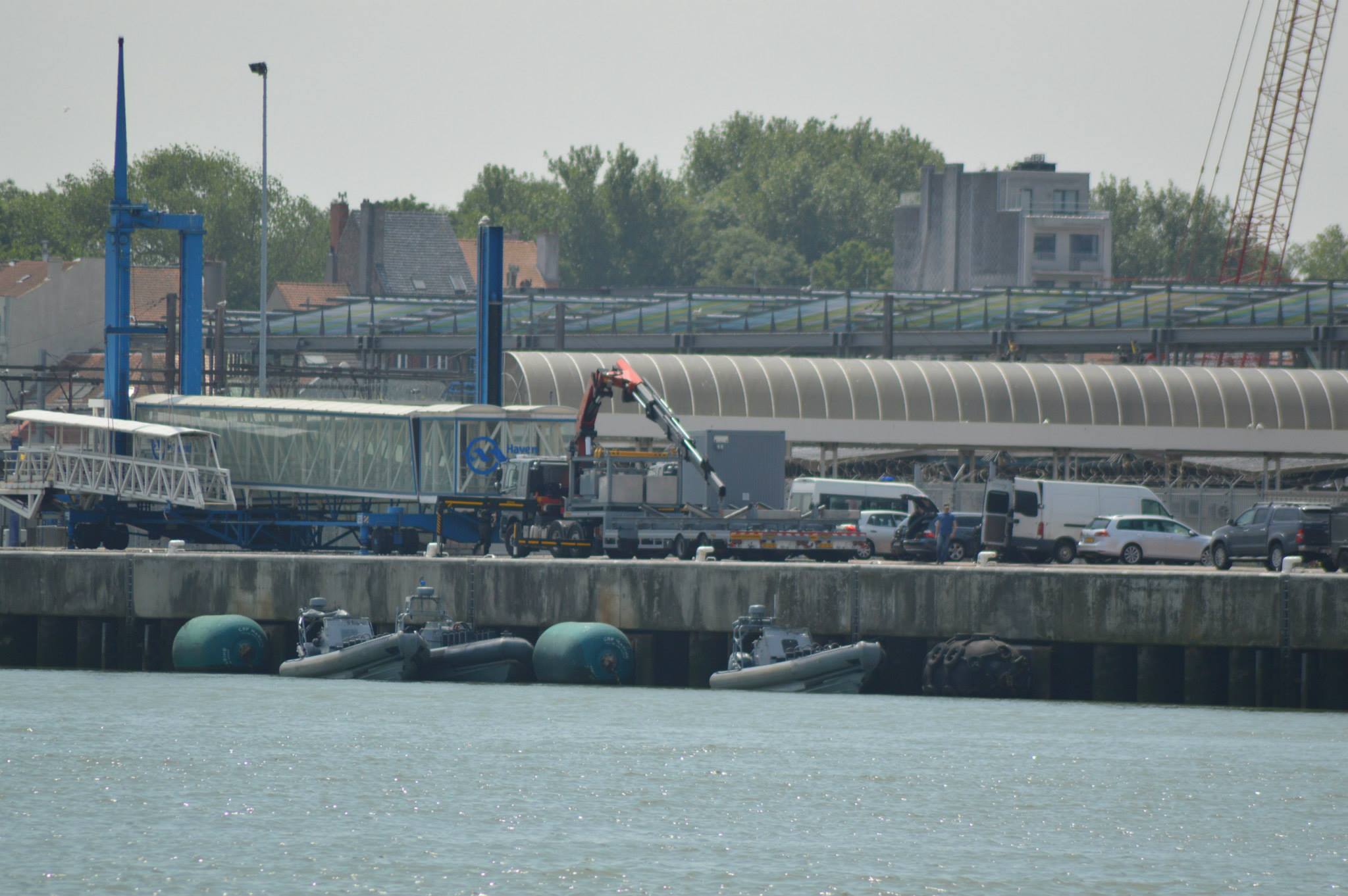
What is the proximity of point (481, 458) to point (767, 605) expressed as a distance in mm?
14754

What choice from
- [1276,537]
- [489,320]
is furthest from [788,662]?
[489,320]

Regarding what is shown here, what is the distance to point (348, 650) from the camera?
44.5m

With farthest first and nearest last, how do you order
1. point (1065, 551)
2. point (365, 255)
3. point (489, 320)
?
1. point (365, 255)
2. point (489, 320)
3. point (1065, 551)

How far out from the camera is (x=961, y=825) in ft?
109

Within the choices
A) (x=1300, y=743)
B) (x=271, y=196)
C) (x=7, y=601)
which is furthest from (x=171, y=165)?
(x=1300, y=743)

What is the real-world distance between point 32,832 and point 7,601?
16.1 m

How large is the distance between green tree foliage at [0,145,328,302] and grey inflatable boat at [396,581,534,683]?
125640 millimetres

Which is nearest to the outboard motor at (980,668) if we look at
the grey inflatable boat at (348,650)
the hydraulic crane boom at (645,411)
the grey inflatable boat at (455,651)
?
the grey inflatable boat at (455,651)

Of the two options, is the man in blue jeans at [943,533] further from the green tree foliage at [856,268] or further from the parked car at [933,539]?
the green tree foliage at [856,268]

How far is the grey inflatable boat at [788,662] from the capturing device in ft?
141

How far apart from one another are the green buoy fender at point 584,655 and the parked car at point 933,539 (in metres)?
13.3

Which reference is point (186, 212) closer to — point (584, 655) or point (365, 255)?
point (365, 255)

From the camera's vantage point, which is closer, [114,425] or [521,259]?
[114,425]

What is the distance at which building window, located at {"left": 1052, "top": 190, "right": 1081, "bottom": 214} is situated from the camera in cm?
15325
